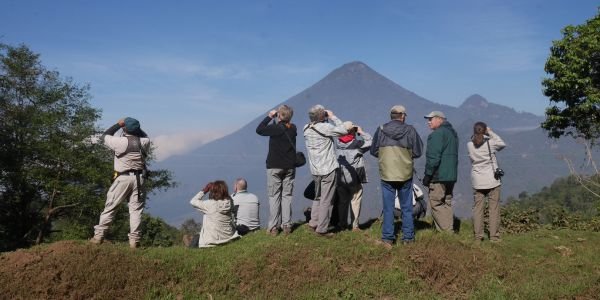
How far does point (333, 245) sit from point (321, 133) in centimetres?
225

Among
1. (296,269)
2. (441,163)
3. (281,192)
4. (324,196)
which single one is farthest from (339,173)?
(296,269)

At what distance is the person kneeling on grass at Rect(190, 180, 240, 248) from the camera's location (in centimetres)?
946

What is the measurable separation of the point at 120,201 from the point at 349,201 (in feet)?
16.1

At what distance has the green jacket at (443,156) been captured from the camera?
950 centimetres

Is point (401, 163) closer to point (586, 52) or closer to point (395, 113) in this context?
point (395, 113)

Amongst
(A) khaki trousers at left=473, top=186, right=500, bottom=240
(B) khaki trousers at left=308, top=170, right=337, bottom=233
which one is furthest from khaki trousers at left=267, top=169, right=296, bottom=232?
(A) khaki trousers at left=473, top=186, right=500, bottom=240

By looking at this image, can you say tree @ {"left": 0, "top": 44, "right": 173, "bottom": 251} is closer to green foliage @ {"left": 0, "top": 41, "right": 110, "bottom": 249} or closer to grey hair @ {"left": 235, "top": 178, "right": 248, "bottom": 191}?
green foliage @ {"left": 0, "top": 41, "right": 110, "bottom": 249}

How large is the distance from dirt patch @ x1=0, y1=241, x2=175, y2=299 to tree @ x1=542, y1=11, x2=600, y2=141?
74.6ft

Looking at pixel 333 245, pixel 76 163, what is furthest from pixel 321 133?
pixel 76 163

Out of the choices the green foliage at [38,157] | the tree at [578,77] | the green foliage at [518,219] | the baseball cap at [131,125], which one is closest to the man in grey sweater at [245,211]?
the baseball cap at [131,125]

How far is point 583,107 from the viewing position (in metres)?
23.2

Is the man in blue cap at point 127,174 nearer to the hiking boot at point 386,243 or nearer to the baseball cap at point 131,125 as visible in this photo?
the baseball cap at point 131,125

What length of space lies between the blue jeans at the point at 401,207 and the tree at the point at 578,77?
716 inches

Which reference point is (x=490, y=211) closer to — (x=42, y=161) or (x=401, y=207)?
(x=401, y=207)
